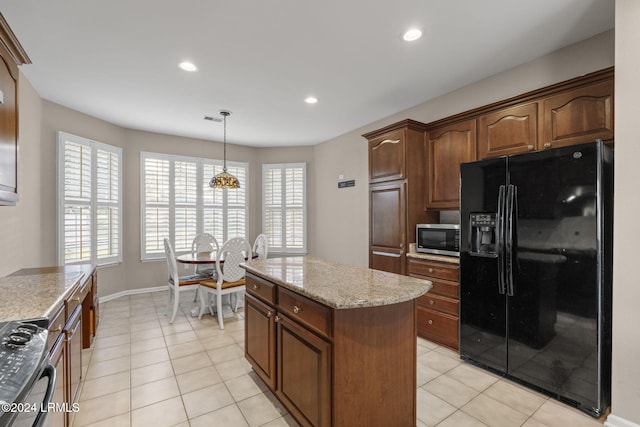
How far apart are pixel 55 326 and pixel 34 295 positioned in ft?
1.11

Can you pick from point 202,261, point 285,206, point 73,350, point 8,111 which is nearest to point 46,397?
point 73,350

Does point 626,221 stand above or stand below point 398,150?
below

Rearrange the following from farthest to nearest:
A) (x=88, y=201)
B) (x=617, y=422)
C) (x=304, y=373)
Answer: (x=88, y=201) < (x=617, y=422) < (x=304, y=373)

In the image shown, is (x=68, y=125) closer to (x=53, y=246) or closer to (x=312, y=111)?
(x=53, y=246)

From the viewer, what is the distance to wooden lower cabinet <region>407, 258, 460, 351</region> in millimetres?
2898

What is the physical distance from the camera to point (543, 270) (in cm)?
221

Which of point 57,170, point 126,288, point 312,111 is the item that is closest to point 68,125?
point 57,170

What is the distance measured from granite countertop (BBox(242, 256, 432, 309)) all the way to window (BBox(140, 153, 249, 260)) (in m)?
3.49

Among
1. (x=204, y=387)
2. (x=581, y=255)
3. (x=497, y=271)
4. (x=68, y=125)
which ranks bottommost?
(x=204, y=387)

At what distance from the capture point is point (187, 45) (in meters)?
2.55

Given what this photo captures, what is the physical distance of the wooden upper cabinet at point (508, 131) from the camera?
2609mm

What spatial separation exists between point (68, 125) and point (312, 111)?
3292 mm

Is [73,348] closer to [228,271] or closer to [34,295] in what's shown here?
[34,295]

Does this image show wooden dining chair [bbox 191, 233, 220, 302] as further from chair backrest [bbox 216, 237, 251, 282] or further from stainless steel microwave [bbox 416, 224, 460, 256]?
stainless steel microwave [bbox 416, 224, 460, 256]
